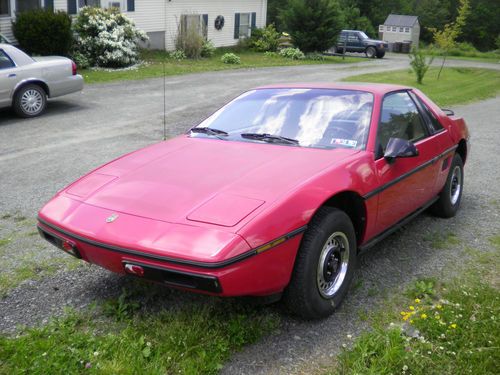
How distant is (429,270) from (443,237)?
2.69ft

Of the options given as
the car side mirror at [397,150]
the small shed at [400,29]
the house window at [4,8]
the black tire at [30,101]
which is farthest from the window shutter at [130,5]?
the small shed at [400,29]

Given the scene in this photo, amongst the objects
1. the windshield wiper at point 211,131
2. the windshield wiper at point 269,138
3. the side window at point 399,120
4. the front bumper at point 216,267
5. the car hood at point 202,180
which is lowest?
the front bumper at point 216,267

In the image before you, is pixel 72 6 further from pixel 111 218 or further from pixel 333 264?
pixel 333 264

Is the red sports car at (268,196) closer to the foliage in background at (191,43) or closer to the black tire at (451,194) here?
the black tire at (451,194)

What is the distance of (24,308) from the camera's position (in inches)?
138

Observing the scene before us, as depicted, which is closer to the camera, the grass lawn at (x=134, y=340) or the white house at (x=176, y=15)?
the grass lawn at (x=134, y=340)

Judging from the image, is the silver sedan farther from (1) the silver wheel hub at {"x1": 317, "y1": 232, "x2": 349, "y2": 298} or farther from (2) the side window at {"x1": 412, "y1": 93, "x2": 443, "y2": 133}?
(1) the silver wheel hub at {"x1": 317, "y1": 232, "x2": 349, "y2": 298}

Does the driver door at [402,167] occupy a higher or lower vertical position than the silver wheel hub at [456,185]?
higher

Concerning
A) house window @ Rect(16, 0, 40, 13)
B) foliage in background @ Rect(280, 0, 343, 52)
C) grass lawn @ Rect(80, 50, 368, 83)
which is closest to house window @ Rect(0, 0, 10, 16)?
house window @ Rect(16, 0, 40, 13)

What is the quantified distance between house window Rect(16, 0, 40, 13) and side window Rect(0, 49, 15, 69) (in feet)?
31.7

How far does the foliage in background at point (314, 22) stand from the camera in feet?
88.9

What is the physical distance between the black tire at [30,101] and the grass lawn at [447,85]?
9534 millimetres

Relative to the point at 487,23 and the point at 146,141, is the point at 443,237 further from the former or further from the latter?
the point at 487,23

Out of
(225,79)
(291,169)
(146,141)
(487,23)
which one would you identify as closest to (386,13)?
(487,23)
